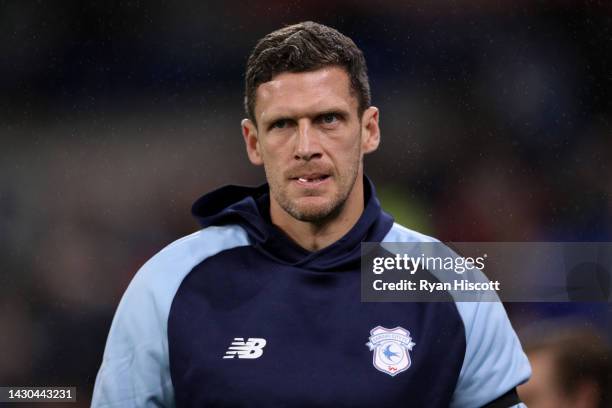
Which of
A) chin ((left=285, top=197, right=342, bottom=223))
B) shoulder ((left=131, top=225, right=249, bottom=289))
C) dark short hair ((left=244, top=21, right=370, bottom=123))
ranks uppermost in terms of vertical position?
dark short hair ((left=244, top=21, right=370, bottom=123))

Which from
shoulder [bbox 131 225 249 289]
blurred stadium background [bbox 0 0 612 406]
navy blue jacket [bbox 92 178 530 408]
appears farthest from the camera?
blurred stadium background [bbox 0 0 612 406]

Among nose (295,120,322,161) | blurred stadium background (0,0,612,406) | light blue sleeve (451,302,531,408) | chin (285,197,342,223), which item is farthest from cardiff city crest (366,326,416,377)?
blurred stadium background (0,0,612,406)

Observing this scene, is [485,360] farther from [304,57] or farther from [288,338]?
[304,57]

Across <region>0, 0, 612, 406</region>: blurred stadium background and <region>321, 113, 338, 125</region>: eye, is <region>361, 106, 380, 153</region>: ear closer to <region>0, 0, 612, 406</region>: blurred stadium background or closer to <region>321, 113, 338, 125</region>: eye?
<region>321, 113, 338, 125</region>: eye

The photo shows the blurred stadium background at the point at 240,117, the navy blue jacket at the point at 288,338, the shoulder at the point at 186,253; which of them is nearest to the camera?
the navy blue jacket at the point at 288,338

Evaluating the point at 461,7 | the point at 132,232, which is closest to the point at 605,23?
the point at 461,7

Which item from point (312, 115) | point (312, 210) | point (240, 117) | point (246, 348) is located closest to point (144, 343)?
point (246, 348)

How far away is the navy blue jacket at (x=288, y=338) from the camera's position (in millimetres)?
1650

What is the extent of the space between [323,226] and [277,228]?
0.09 metres

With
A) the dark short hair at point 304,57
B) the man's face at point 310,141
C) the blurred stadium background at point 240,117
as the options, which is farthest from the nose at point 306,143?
the blurred stadium background at point 240,117

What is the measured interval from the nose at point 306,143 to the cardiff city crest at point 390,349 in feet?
1.13

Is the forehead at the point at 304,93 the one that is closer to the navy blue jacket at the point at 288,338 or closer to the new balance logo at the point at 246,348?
the navy blue jacket at the point at 288,338

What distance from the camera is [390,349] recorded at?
167cm

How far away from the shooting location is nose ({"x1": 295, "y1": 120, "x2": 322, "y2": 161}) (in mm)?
1670
